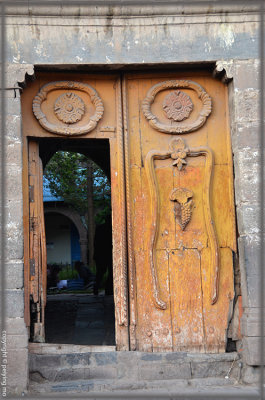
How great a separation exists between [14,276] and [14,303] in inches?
10.7

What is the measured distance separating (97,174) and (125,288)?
10585mm

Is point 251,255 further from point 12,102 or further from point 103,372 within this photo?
point 12,102

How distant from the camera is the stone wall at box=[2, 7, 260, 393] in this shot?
231 inches

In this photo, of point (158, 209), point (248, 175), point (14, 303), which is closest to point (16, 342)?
point (14, 303)

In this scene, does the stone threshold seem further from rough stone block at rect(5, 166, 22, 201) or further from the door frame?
rough stone block at rect(5, 166, 22, 201)

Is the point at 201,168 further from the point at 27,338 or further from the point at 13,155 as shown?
the point at 27,338

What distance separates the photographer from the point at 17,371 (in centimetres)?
552

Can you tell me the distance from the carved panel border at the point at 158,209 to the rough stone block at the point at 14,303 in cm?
144

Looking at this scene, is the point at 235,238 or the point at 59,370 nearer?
the point at 59,370

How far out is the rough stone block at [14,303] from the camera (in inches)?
221

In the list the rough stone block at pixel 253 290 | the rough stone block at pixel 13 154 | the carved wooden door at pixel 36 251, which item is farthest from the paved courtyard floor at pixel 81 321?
the rough stone block at pixel 13 154

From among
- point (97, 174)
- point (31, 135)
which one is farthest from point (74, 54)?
point (97, 174)

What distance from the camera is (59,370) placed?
5871 millimetres

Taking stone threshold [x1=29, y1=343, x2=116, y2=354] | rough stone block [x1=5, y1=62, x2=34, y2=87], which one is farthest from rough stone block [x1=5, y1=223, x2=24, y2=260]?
rough stone block [x1=5, y1=62, x2=34, y2=87]
